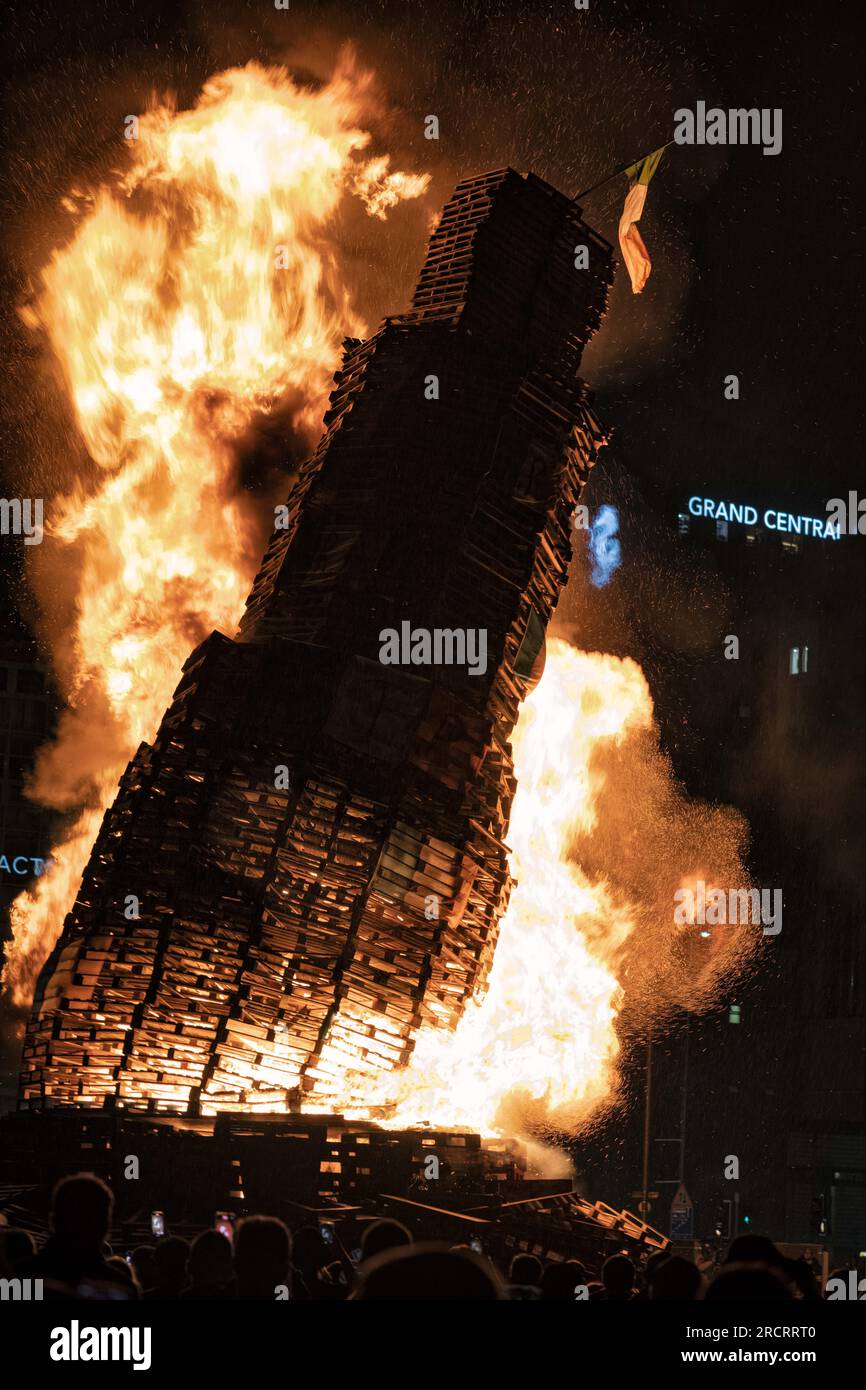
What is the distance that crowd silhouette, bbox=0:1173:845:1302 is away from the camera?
6.49 m

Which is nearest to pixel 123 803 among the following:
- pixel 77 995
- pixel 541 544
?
pixel 77 995

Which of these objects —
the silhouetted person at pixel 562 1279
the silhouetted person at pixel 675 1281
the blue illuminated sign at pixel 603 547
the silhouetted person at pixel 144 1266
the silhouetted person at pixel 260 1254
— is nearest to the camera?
the silhouetted person at pixel 260 1254

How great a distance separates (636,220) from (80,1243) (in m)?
36.2

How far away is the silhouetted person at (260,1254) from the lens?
910 cm

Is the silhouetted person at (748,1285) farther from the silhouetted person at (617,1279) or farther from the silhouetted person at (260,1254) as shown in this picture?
the silhouetted person at (617,1279)

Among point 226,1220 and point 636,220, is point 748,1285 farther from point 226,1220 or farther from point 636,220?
point 636,220

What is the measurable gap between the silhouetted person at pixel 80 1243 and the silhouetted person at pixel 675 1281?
10.5 feet

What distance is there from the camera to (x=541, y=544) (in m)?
35.0

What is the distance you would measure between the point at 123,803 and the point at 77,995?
387 centimetres

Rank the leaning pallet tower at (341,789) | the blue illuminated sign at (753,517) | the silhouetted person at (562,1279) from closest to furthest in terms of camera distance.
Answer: the silhouetted person at (562,1279), the leaning pallet tower at (341,789), the blue illuminated sign at (753,517)

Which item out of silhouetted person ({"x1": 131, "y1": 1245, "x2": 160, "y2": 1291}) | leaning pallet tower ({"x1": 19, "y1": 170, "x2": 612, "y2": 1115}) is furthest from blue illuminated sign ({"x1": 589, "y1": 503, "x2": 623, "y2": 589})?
silhouetted person ({"x1": 131, "y1": 1245, "x2": 160, "y2": 1291})

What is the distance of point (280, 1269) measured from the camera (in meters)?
9.27

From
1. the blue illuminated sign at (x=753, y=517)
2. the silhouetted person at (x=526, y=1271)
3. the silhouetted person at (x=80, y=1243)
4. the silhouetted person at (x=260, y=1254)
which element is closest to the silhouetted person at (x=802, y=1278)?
the silhouetted person at (x=260, y=1254)
